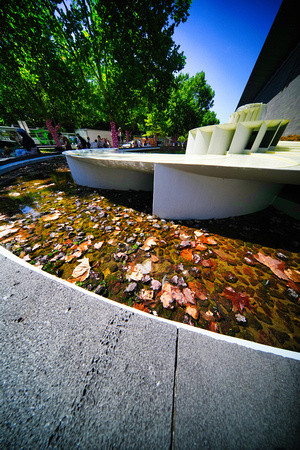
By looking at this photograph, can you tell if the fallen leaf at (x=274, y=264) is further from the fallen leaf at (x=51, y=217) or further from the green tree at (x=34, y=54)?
the green tree at (x=34, y=54)

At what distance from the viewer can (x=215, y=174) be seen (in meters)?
2.36

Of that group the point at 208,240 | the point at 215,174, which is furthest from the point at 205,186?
the point at 208,240

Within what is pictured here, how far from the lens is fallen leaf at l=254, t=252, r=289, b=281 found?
1877 mm

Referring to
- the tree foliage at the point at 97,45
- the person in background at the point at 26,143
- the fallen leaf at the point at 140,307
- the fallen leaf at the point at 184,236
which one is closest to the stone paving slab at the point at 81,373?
the fallen leaf at the point at 140,307

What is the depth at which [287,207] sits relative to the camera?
3252 millimetres

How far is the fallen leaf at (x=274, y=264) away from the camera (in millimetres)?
1877

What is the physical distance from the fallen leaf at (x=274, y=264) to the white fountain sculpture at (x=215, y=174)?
3.65 feet

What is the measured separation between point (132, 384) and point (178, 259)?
4.54ft

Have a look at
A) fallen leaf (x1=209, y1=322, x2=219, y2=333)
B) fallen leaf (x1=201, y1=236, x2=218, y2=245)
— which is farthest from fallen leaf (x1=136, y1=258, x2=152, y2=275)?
fallen leaf (x1=201, y1=236, x2=218, y2=245)

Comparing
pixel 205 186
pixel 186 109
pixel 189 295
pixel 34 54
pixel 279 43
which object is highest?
pixel 279 43

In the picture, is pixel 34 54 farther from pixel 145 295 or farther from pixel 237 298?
pixel 237 298

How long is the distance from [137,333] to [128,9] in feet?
44.2

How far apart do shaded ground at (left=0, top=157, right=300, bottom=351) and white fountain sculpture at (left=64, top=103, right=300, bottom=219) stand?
0.34 meters

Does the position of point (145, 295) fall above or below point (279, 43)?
below
